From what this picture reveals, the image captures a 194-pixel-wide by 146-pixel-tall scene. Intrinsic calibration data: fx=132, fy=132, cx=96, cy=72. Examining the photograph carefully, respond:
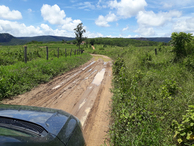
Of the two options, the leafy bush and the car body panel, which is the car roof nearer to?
the car body panel

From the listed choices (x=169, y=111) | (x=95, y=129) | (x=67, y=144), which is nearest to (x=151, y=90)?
(x=169, y=111)

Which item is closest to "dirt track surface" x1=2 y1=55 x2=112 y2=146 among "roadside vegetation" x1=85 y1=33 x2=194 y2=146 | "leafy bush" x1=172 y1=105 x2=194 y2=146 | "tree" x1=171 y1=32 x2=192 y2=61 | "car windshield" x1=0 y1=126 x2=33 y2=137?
"roadside vegetation" x1=85 y1=33 x2=194 y2=146

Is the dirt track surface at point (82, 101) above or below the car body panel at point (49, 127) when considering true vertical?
below

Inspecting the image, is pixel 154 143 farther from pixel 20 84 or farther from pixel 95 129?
pixel 20 84

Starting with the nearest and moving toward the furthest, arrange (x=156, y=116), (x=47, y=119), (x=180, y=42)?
(x=47, y=119) < (x=156, y=116) < (x=180, y=42)

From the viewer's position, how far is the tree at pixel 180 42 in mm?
8250

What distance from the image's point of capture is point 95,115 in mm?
4586

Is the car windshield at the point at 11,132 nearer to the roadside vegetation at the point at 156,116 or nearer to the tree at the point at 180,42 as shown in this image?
the roadside vegetation at the point at 156,116

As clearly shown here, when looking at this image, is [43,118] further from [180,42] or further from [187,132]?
[180,42]

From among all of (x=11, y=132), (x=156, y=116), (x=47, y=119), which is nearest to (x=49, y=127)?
(x=47, y=119)

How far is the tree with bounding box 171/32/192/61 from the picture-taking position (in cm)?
825

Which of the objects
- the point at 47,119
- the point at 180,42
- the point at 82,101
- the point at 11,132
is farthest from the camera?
the point at 180,42

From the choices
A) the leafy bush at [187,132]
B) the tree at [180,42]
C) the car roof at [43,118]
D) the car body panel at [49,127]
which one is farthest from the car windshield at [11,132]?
the tree at [180,42]

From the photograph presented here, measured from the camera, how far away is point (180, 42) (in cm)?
835
